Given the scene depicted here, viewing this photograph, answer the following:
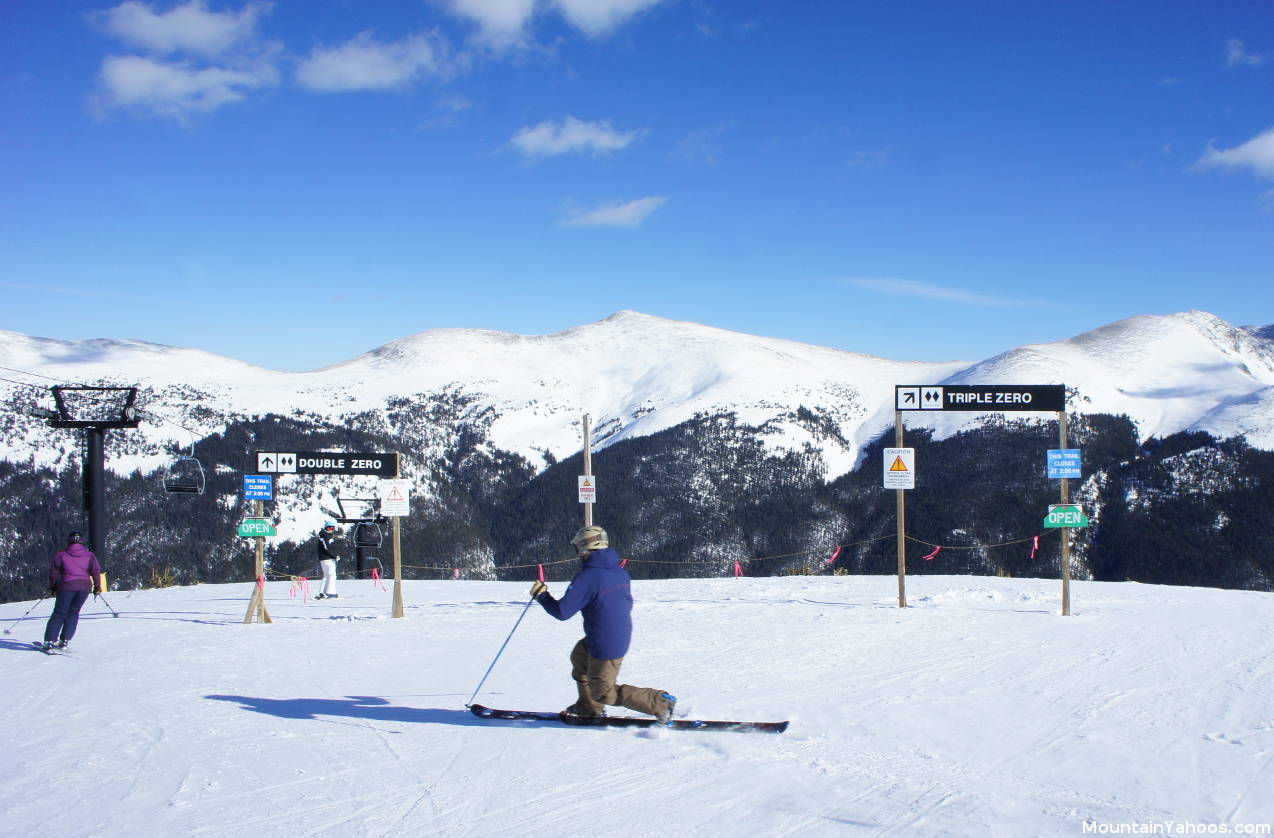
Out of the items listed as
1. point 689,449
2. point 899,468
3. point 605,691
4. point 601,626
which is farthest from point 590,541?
point 689,449

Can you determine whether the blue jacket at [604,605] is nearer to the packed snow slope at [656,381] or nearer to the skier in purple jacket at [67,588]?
the skier in purple jacket at [67,588]

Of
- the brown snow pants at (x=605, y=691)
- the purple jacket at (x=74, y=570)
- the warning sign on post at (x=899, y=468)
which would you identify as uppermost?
the warning sign on post at (x=899, y=468)

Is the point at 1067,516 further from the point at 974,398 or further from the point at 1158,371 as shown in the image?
the point at 1158,371

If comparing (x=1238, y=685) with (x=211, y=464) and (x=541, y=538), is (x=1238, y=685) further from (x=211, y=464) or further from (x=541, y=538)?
(x=211, y=464)

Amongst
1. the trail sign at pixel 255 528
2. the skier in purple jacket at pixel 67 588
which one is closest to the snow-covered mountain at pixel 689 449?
the trail sign at pixel 255 528

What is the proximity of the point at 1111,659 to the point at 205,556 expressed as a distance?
85.5 metres

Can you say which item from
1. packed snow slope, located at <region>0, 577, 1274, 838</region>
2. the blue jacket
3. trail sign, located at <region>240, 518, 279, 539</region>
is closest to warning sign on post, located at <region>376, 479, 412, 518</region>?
trail sign, located at <region>240, 518, 279, 539</region>

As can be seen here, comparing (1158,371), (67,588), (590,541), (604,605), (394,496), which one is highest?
(1158,371)

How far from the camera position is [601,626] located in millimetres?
6320

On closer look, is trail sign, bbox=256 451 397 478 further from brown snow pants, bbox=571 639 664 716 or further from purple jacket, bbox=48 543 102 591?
brown snow pants, bbox=571 639 664 716

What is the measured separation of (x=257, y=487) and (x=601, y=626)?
10.8 metres

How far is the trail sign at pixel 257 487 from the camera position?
14.8 meters

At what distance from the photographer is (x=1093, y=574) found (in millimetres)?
70938

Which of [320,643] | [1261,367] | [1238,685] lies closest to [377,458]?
[320,643]
